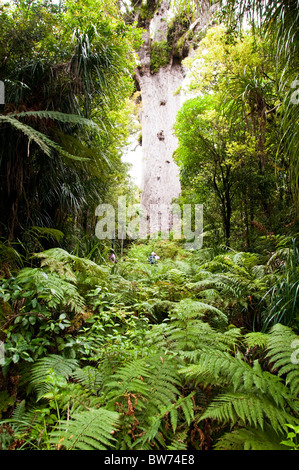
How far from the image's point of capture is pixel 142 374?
120 centimetres

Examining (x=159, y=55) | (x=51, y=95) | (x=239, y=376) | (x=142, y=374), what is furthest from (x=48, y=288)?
(x=159, y=55)

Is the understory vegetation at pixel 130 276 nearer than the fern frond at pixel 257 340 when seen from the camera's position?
Yes

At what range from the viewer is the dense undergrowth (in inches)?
39.6

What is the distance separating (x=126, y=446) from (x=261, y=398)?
56cm

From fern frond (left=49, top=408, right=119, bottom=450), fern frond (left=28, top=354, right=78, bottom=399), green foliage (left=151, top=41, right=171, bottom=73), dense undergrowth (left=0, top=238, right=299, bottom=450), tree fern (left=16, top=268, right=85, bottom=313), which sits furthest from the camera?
green foliage (left=151, top=41, right=171, bottom=73)

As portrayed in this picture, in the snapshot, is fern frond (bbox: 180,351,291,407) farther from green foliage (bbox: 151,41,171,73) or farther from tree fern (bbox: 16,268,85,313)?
green foliage (bbox: 151,41,171,73)

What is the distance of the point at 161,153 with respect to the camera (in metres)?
8.51

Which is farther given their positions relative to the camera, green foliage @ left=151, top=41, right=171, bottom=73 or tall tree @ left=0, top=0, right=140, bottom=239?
green foliage @ left=151, top=41, right=171, bottom=73

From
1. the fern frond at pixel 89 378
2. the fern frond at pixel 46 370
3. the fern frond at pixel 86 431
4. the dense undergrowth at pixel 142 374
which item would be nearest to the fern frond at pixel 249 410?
the dense undergrowth at pixel 142 374

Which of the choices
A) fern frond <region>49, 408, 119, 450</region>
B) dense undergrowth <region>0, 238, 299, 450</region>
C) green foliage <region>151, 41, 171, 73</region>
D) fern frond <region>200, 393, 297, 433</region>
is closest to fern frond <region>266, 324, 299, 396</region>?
dense undergrowth <region>0, 238, 299, 450</region>

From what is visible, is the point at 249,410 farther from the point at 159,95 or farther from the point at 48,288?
the point at 159,95

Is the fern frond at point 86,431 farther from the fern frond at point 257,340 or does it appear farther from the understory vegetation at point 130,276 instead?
the fern frond at point 257,340

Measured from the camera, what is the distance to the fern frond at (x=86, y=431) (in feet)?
2.94

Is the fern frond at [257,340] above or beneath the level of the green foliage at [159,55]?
beneath
